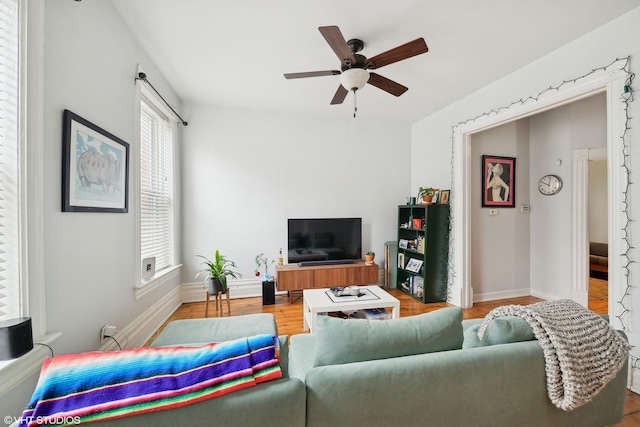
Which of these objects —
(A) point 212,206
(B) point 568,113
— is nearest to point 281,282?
(A) point 212,206

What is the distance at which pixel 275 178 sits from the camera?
3721 millimetres

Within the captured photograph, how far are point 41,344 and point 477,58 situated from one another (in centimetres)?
370

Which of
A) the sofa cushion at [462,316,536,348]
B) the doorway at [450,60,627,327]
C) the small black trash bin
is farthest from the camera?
the small black trash bin

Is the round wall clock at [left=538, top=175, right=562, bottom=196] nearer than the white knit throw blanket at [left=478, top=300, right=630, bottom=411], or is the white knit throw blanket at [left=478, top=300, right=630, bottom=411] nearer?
the white knit throw blanket at [left=478, top=300, right=630, bottom=411]

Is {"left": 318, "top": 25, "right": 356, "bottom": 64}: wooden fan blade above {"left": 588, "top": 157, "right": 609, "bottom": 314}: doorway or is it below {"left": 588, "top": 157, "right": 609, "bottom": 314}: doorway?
above

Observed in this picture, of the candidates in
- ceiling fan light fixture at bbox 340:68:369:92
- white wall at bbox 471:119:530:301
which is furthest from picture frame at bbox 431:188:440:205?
ceiling fan light fixture at bbox 340:68:369:92

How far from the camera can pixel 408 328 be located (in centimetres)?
114

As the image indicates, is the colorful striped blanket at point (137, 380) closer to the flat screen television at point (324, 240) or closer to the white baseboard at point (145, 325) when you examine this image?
the white baseboard at point (145, 325)

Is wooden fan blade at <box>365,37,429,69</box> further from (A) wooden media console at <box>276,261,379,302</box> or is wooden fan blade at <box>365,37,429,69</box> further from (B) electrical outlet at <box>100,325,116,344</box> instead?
(B) electrical outlet at <box>100,325,116,344</box>

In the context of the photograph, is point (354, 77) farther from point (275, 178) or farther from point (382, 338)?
point (275, 178)

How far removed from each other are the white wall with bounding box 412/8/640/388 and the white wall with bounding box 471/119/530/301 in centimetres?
23

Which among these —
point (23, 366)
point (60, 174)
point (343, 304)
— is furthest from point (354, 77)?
point (23, 366)

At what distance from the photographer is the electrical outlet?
1.71m

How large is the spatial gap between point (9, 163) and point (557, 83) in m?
3.78
